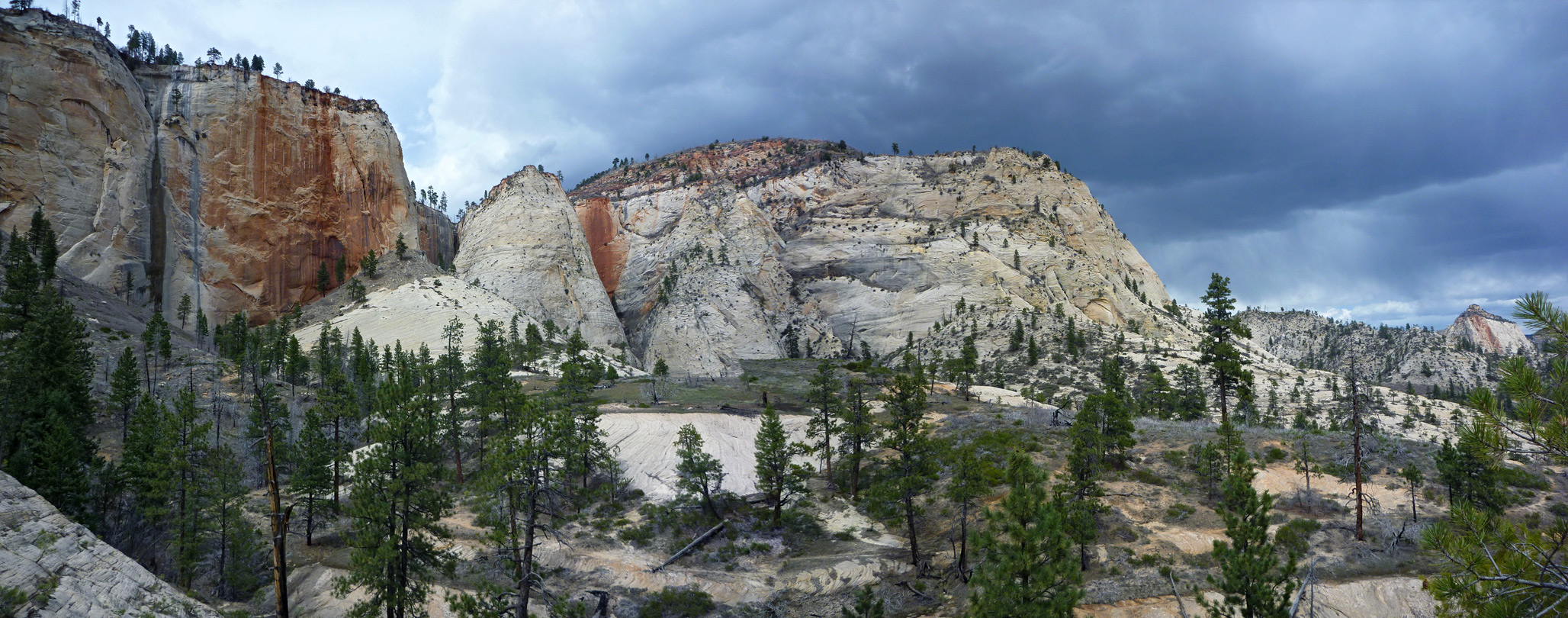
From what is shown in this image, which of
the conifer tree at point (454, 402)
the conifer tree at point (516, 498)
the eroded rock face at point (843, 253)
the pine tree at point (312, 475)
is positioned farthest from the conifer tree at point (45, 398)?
the eroded rock face at point (843, 253)

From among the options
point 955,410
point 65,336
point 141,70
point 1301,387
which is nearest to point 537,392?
point 65,336

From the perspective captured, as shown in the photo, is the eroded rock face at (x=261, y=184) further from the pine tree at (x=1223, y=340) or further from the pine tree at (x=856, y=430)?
the pine tree at (x=1223, y=340)

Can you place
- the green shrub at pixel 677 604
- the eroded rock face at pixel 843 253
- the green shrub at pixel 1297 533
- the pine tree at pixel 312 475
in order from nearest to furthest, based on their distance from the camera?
the green shrub at pixel 1297 533, the green shrub at pixel 677 604, the pine tree at pixel 312 475, the eroded rock face at pixel 843 253

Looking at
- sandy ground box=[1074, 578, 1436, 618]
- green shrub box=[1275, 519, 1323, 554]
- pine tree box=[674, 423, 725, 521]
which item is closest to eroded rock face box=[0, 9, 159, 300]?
pine tree box=[674, 423, 725, 521]

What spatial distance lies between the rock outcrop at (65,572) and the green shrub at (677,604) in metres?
15.1

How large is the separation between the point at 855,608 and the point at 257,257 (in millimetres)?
104512

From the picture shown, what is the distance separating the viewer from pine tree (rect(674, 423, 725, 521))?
1485 inches

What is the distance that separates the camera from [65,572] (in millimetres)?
16297

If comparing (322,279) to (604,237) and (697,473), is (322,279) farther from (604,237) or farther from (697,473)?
(697,473)

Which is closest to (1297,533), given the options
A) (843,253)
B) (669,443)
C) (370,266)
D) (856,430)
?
(856,430)

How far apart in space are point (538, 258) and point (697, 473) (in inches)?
3083

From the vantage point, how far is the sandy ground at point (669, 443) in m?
41.5

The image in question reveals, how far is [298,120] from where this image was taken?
331 ft

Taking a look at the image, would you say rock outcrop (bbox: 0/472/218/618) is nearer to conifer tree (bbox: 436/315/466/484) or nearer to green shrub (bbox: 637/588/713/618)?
green shrub (bbox: 637/588/713/618)
